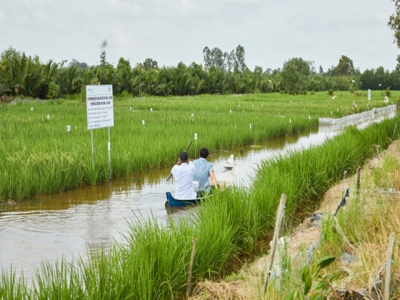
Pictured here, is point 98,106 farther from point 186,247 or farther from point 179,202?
point 186,247

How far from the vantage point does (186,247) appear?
4.62m

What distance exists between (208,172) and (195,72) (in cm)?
3918

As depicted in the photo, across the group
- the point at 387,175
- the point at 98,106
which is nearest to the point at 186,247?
the point at 387,175

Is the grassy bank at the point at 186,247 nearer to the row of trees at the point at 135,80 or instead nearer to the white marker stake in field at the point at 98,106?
the white marker stake in field at the point at 98,106

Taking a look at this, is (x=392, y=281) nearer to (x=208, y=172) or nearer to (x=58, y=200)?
(x=208, y=172)

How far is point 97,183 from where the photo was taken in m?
9.70

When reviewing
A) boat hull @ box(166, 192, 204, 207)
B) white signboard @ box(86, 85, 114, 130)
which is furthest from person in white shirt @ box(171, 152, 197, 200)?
white signboard @ box(86, 85, 114, 130)

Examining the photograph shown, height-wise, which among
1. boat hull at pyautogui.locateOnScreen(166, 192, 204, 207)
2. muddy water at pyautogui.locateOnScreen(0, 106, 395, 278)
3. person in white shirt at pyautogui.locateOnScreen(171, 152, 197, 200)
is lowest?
muddy water at pyautogui.locateOnScreen(0, 106, 395, 278)

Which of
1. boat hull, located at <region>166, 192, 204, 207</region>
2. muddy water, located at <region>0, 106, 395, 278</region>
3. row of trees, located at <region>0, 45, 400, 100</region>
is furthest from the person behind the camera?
row of trees, located at <region>0, 45, 400, 100</region>

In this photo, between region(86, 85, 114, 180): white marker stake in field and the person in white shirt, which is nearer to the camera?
the person in white shirt

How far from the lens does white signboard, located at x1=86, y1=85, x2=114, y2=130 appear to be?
9.64m

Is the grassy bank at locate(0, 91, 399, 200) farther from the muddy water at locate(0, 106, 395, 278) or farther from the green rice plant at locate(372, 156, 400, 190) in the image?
the green rice plant at locate(372, 156, 400, 190)

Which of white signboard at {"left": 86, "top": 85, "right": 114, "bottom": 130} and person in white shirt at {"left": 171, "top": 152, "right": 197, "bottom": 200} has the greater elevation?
white signboard at {"left": 86, "top": 85, "right": 114, "bottom": 130}

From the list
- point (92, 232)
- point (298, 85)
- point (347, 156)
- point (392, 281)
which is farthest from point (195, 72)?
point (392, 281)
